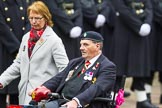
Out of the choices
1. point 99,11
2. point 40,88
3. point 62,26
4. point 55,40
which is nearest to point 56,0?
point 62,26

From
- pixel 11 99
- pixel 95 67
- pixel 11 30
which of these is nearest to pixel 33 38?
pixel 95 67

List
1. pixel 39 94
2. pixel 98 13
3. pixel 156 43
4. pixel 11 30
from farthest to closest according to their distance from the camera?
pixel 156 43, pixel 98 13, pixel 11 30, pixel 39 94

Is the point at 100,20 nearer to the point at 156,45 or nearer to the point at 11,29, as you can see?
the point at 156,45

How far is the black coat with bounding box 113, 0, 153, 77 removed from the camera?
11.4 metres

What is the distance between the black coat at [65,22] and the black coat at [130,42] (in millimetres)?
934

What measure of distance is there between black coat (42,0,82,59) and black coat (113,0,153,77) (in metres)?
0.93

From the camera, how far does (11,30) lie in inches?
385

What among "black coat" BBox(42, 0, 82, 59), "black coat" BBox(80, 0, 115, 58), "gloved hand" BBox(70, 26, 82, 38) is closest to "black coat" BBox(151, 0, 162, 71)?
"black coat" BBox(80, 0, 115, 58)

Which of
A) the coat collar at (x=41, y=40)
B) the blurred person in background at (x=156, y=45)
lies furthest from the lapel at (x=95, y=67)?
the blurred person in background at (x=156, y=45)

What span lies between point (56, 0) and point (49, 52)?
2075 mm

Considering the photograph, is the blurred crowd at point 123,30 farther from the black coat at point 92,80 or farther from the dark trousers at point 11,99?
the black coat at point 92,80

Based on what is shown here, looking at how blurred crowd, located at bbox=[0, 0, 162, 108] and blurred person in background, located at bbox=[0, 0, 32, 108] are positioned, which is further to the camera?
blurred crowd, located at bbox=[0, 0, 162, 108]

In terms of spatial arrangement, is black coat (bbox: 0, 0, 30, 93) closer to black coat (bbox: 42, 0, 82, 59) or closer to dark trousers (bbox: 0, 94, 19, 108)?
dark trousers (bbox: 0, 94, 19, 108)

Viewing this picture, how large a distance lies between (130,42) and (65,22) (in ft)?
4.82
